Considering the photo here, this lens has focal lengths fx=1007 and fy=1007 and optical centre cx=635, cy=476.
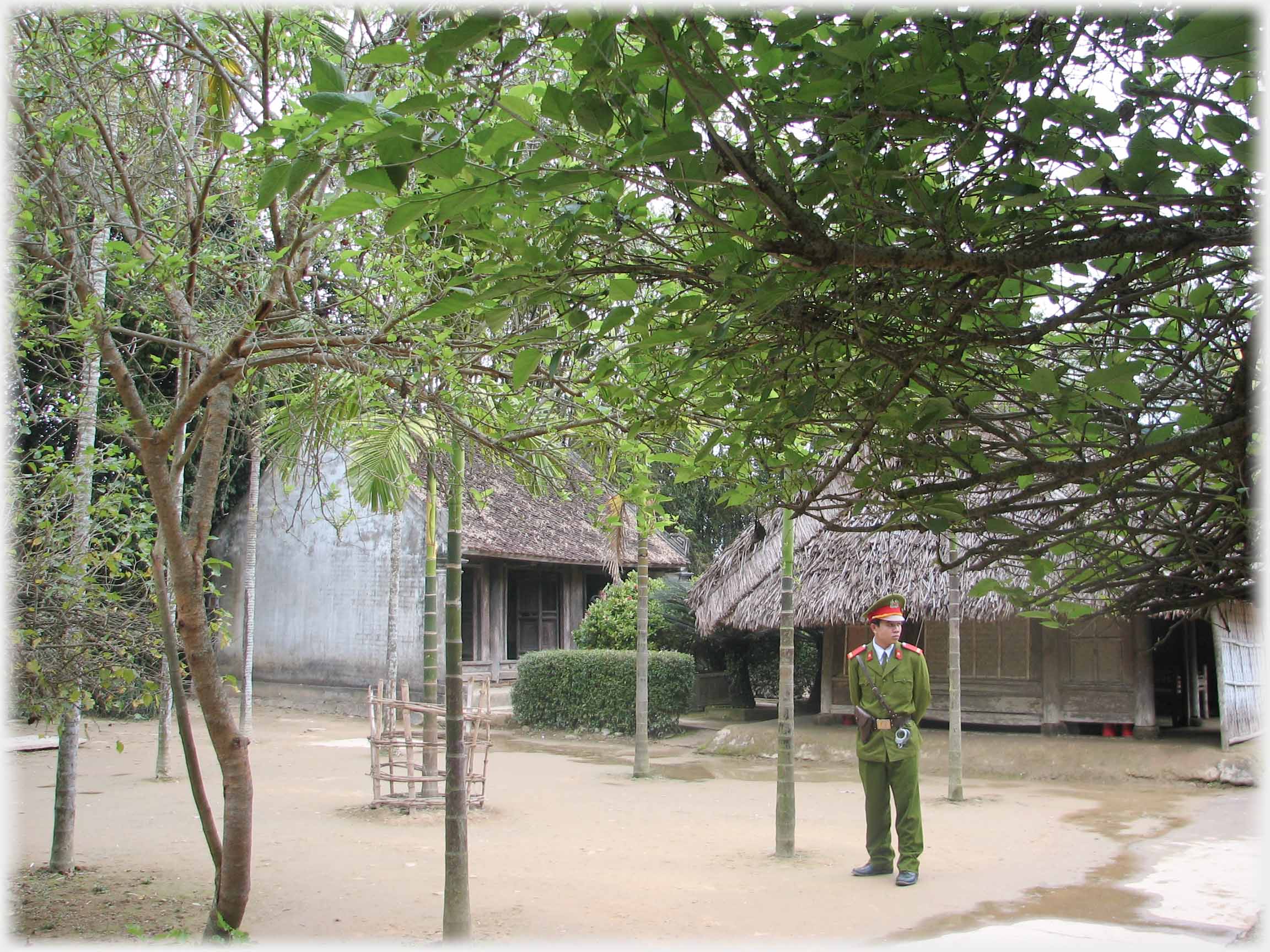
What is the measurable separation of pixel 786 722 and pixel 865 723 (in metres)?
0.97

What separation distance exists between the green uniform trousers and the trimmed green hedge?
28.9 feet

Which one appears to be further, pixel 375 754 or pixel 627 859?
Result: pixel 375 754

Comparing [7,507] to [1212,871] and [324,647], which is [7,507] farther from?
[324,647]

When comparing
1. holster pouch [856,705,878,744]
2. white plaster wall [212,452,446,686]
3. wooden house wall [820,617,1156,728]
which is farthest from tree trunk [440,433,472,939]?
white plaster wall [212,452,446,686]

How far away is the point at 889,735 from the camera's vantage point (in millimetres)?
7148

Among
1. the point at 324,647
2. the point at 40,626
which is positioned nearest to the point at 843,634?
the point at 324,647

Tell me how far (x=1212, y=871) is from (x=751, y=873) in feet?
11.5

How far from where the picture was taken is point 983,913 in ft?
20.6

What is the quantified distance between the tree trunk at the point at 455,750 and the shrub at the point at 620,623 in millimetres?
10722

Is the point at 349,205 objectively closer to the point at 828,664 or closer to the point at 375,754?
the point at 375,754

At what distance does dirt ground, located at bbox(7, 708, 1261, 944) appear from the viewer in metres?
5.98

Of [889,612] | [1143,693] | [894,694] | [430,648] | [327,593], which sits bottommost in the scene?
[1143,693]

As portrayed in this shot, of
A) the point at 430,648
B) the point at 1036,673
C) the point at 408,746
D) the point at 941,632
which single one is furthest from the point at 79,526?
the point at 1036,673

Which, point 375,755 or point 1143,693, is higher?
point 1143,693
